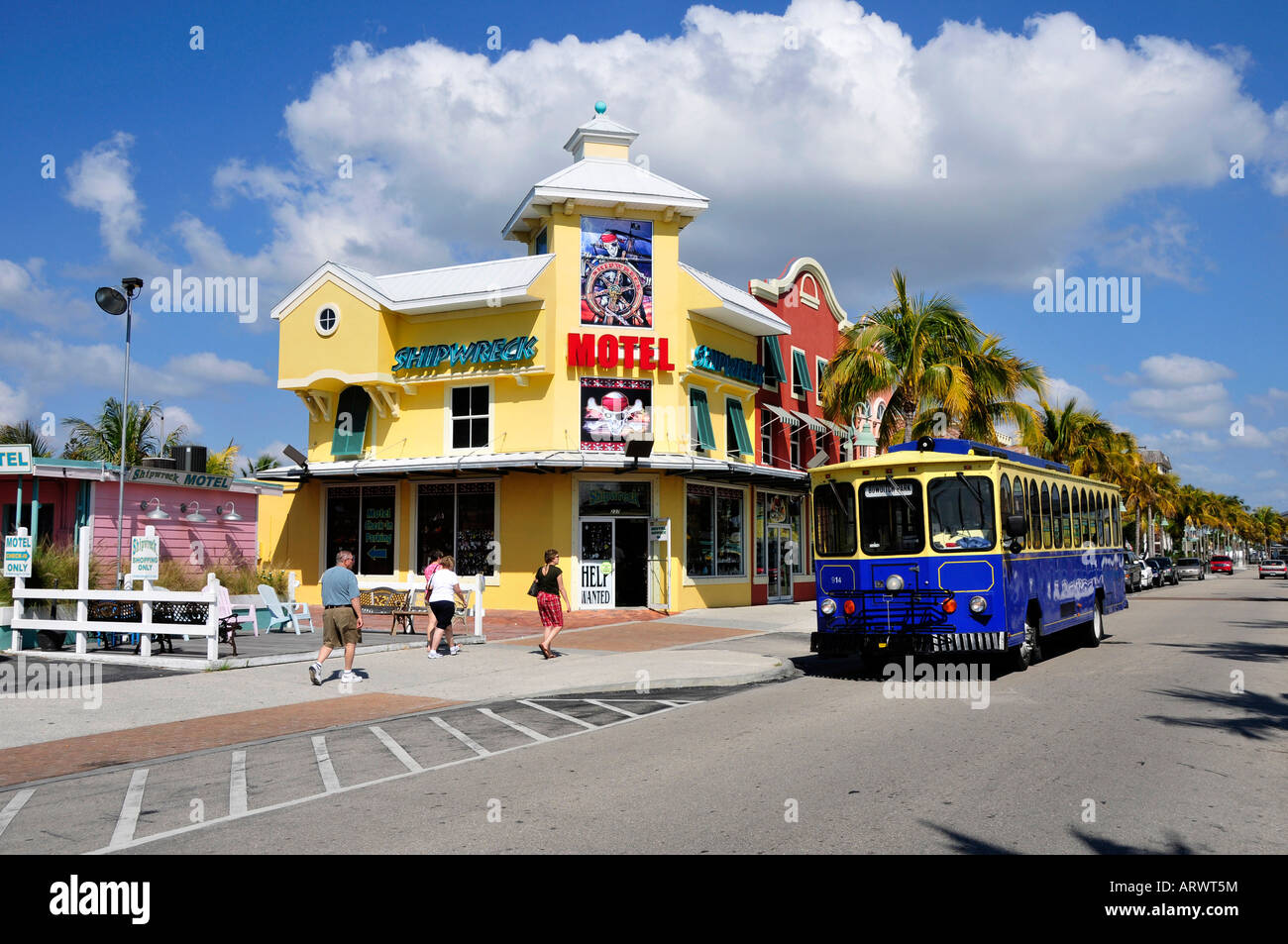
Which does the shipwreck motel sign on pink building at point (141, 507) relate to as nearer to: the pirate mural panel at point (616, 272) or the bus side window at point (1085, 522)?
the pirate mural panel at point (616, 272)

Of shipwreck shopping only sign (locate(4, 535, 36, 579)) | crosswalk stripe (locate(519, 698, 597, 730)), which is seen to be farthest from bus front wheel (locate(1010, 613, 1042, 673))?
shipwreck shopping only sign (locate(4, 535, 36, 579))

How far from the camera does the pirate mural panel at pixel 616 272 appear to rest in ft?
84.2

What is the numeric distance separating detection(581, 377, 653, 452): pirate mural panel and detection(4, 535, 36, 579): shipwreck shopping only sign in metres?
12.7

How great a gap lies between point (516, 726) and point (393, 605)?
1027 centimetres

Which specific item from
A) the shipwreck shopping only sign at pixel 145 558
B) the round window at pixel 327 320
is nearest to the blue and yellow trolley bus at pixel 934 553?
the shipwreck shopping only sign at pixel 145 558

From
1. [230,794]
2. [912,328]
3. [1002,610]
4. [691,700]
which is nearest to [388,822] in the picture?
[230,794]

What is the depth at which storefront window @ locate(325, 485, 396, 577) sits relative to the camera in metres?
27.2

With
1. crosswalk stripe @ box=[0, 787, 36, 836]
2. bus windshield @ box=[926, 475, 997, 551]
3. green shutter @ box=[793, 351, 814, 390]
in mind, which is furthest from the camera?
green shutter @ box=[793, 351, 814, 390]

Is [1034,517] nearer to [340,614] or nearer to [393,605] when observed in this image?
[340,614]

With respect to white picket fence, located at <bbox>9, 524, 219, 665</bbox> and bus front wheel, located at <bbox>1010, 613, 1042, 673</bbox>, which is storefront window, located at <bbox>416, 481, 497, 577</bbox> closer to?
white picket fence, located at <bbox>9, 524, 219, 665</bbox>

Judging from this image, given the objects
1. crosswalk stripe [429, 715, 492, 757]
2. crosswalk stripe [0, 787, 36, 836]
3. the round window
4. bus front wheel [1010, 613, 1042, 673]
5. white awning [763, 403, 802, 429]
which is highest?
the round window
